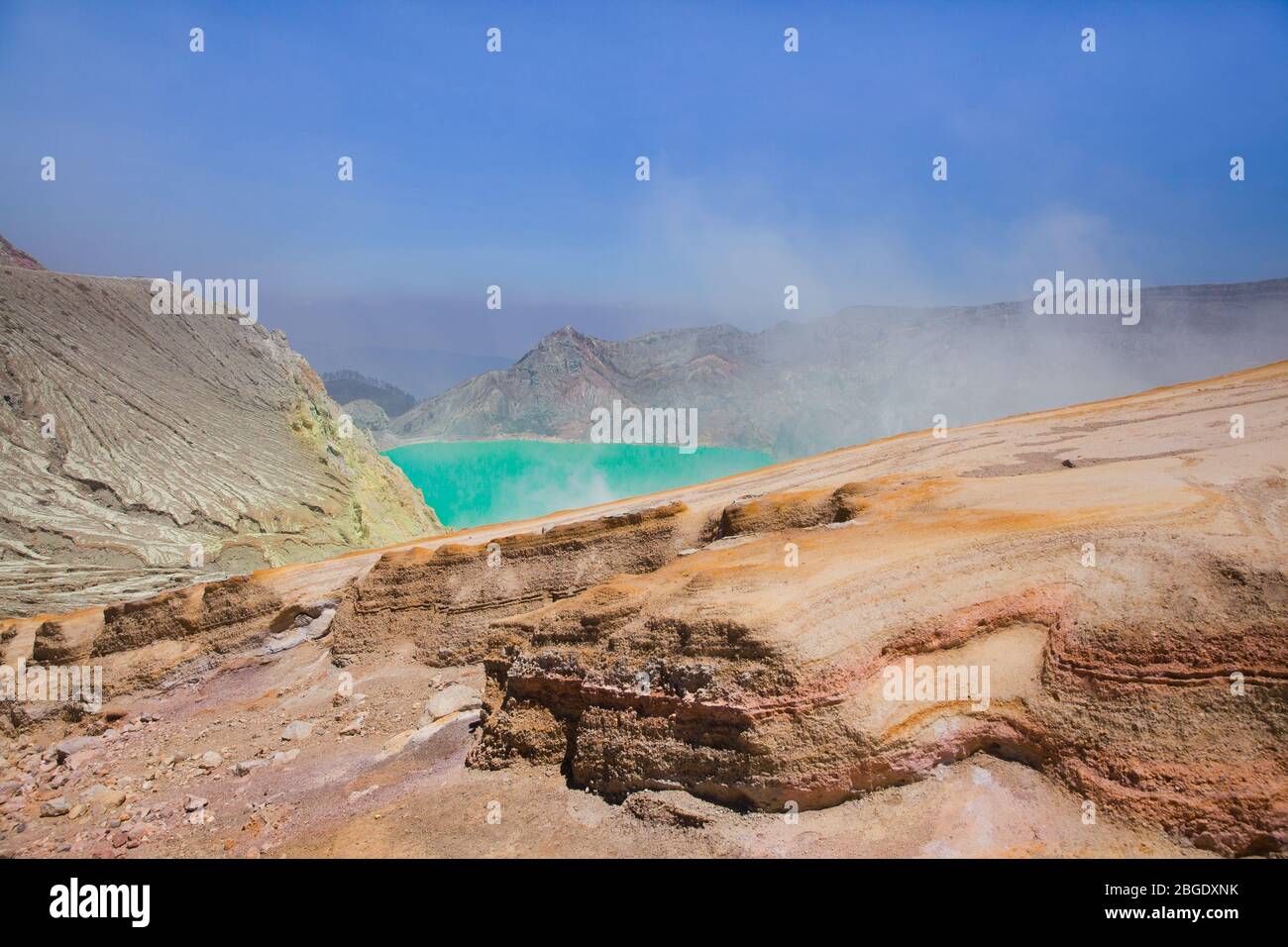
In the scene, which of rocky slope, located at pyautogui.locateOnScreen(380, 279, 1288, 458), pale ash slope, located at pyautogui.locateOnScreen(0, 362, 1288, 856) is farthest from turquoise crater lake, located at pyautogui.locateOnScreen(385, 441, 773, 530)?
pale ash slope, located at pyautogui.locateOnScreen(0, 362, 1288, 856)

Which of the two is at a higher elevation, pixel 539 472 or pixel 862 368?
pixel 862 368

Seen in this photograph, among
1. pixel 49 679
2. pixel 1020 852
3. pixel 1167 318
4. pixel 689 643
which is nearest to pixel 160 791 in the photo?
pixel 49 679

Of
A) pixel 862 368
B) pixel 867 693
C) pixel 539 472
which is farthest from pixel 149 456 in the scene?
pixel 862 368

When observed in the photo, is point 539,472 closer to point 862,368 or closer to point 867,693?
point 862,368

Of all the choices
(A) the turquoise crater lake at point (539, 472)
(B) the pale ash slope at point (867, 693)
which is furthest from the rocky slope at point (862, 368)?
(B) the pale ash slope at point (867, 693)

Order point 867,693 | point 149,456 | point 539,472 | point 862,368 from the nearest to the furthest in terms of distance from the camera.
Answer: point 867,693 < point 149,456 < point 539,472 < point 862,368
